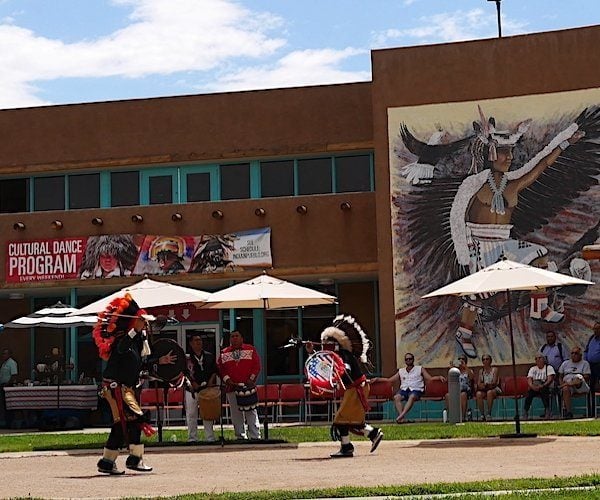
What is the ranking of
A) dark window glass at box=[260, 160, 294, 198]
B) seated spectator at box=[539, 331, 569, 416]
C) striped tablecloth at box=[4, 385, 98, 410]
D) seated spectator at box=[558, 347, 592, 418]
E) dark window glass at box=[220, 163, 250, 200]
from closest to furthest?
1. seated spectator at box=[558, 347, 592, 418]
2. seated spectator at box=[539, 331, 569, 416]
3. striped tablecloth at box=[4, 385, 98, 410]
4. dark window glass at box=[260, 160, 294, 198]
5. dark window glass at box=[220, 163, 250, 200]

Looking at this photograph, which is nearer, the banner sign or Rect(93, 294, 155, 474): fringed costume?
Rect(93, 294, 155, 474): fringed costume

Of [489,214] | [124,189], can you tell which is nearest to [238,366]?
[489,214]

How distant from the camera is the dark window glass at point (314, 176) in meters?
28.7

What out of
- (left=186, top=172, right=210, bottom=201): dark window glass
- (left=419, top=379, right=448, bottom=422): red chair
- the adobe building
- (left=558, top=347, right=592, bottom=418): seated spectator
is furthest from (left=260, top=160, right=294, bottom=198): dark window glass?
(left=558, top=347, right=592, bottom=418): seated spectator

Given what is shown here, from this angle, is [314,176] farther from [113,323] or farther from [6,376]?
[113,323]

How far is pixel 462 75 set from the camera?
26328 millimetres

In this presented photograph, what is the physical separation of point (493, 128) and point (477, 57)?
1599 mm

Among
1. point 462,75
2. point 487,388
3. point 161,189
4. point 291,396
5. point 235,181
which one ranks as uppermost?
point 462,75

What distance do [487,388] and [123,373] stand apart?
38.9 ft

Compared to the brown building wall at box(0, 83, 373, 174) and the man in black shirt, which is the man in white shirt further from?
the man in black shirt

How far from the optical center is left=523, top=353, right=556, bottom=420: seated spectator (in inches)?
944

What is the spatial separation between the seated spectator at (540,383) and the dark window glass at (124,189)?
10.6 meters

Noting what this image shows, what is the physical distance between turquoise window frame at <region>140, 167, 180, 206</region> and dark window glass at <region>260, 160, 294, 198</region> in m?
2.06

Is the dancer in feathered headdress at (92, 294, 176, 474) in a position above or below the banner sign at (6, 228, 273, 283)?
below
